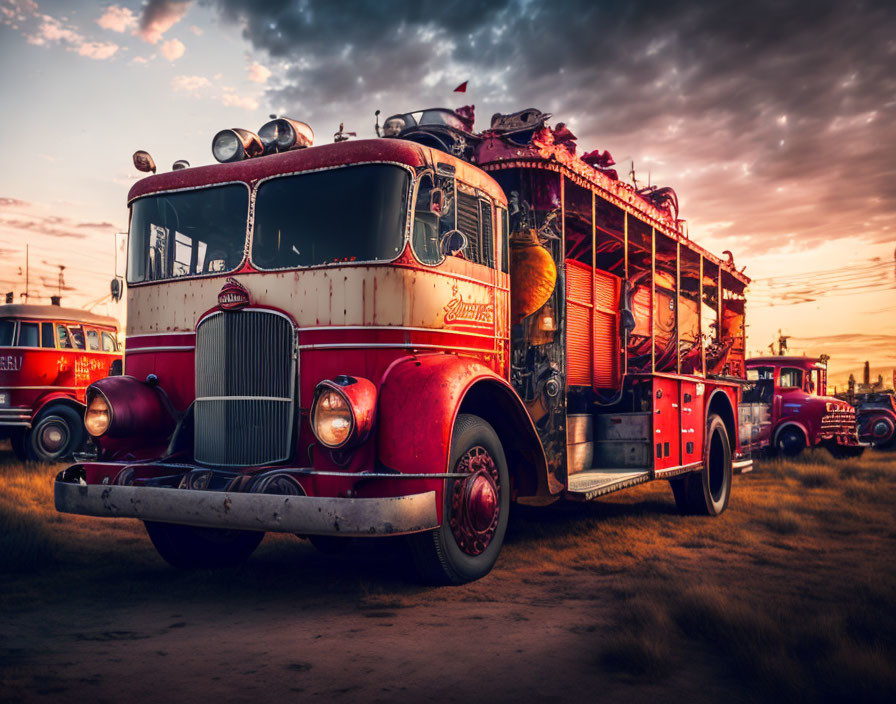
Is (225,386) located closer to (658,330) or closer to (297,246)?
(297,246)

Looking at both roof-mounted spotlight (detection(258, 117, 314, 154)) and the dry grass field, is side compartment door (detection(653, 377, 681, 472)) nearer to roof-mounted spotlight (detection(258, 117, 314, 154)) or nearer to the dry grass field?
the dry grass field

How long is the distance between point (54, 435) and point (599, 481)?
11005mm

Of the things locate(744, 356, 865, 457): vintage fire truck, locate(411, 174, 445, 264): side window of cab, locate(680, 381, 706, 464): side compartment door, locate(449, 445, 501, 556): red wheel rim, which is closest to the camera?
locate(449, 445, 501, 556): red wheel rim

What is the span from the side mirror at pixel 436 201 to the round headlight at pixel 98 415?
2.45 m

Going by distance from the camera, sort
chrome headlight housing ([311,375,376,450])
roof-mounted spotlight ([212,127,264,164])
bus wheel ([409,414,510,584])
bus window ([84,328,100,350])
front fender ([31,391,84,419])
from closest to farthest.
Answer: chrome headlight housing ([311,375,376,450]) < bus wheel ([409,414,510,584]) < roof-mounted spotlight ([212,127,264,164]) < front fender ([31,391,84,419]) < bus window ([84,328,100,350])

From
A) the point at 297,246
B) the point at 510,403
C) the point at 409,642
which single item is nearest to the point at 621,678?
the point at 409,642

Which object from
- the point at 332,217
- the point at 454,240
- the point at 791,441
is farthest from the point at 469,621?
the point at 791,441

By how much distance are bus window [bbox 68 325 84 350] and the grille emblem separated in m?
11.0

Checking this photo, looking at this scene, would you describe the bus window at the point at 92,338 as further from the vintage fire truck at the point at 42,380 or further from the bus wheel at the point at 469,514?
the bus wheel at the point at 469,514

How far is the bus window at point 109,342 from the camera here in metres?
15.4

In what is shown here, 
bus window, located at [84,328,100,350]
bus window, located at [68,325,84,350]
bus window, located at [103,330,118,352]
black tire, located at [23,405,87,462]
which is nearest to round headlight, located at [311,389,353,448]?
black tire, located at [23,405,87,462]

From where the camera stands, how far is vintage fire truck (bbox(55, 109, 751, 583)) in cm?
439

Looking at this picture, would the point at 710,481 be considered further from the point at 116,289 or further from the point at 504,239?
the point at 116,289

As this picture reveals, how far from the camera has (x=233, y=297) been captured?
4953mm
